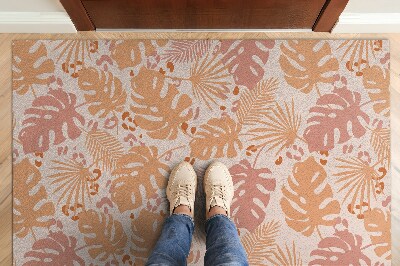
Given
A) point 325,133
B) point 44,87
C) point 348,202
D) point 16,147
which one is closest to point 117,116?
point 44,87

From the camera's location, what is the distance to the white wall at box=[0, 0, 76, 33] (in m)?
1.36

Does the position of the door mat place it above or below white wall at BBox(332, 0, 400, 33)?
below

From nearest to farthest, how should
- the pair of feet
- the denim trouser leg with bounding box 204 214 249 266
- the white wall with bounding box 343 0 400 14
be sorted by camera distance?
the denim trouser leg with bounding box 204 214 249 266
the white wall with bounding box 343 0 400 14
the pair of feet

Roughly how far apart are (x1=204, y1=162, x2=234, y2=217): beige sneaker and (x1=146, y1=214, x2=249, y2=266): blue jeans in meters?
0.05

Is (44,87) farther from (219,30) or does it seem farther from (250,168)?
(250,168)

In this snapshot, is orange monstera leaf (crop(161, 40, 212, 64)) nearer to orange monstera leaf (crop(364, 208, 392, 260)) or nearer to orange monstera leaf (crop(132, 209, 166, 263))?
orange monstera leaf (crop(132, 209, 166, 263))

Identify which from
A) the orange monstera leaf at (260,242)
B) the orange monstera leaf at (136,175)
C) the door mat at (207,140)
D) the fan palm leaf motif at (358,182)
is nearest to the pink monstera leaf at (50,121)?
the door mat at (207,140)

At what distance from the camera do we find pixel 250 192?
1.52 meters

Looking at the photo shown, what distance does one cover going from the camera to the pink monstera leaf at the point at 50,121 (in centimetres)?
A: 152

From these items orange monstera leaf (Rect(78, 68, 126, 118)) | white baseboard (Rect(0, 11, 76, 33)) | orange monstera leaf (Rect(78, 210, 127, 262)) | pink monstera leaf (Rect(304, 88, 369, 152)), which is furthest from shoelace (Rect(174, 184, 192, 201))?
white baseboard (Rect(0, 11, 76, 33))

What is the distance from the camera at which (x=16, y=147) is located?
5.01 ft

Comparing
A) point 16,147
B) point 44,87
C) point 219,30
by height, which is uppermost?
point 219,30

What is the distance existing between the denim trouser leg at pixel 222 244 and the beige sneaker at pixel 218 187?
55mm

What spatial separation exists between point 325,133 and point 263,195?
0.33 m
